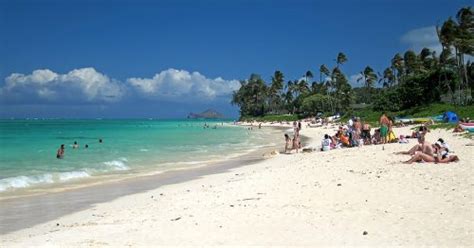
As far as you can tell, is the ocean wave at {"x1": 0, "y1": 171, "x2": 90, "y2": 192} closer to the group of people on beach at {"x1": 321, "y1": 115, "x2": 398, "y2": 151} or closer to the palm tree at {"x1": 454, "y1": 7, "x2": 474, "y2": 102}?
the group of people on beach at {"x1": 321, "y1": 115, "x2": 398, "y2": 151}

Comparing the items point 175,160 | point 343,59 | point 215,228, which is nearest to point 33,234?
point 215,228

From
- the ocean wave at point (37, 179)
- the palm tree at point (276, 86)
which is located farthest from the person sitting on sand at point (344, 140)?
the palm tree at point (276, 86)

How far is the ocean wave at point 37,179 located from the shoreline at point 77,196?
4.63ft

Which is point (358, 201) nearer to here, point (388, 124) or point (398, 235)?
point (398, 235)

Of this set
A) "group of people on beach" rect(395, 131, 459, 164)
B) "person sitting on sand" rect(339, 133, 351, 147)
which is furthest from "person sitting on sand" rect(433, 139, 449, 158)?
"person sitting on sand" rect(339, 133, 351, 147)

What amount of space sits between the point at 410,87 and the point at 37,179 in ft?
179

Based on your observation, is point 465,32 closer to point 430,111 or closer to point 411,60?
point 430,111

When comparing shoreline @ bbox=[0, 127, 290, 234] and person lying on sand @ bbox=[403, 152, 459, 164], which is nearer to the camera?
shoreline @ bbox=[0, 127, 290, 234]

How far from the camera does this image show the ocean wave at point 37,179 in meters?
15.9

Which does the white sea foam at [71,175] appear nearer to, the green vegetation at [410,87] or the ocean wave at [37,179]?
the ocean wave at [37,179]

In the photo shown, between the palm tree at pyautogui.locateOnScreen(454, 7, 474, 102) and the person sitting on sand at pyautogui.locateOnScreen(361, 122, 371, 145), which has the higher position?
the palm tree at pyautogui.locateOnScreen(454, 7, 474, 102)

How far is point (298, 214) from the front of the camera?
8.40 meters

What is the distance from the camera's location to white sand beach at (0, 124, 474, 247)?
6.90m

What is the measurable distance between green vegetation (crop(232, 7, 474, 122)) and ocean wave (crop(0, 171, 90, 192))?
34.5 m
